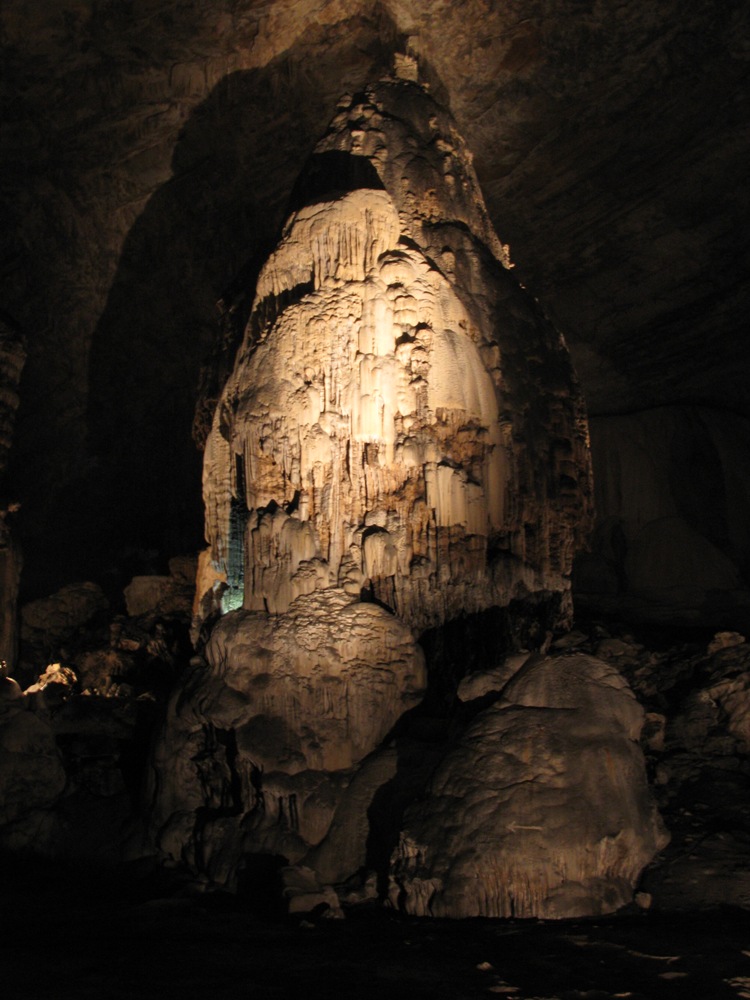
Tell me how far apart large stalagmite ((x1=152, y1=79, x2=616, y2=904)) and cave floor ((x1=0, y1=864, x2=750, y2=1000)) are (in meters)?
1.59

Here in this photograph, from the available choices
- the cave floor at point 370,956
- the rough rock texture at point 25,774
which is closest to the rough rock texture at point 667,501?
the rough rock texture at point 25,774

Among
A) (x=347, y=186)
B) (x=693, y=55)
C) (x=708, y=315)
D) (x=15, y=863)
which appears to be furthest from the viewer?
(x=708, y=315)

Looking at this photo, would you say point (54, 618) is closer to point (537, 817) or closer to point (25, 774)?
point (25, 774)

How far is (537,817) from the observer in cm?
809

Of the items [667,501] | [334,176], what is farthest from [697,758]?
[667,501]

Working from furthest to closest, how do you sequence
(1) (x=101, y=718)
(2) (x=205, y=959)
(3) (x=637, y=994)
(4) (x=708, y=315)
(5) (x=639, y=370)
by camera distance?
(5) (x=639, y=370)
(4) (x=708, y=315)
(1) (x=101, y=718)
(2) (x=205, y=959)
(3) (x=637, y=994)

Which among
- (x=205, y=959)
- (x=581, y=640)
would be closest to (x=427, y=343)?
(x=581, y=640)

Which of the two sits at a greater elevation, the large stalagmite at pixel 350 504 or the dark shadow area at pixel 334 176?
the dark shadow area at pixel 334 176

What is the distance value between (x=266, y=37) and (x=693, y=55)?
21.6 ft

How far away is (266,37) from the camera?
53.7 ft

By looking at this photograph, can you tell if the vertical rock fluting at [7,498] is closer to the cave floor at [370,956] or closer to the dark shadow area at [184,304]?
the dark shadow area at [184,304]

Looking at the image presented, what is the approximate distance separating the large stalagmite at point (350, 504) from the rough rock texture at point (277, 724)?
0.02 metres

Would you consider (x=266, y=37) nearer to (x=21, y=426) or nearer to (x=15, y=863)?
(x=21, y=426)

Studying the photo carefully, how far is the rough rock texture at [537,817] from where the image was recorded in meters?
7.96
